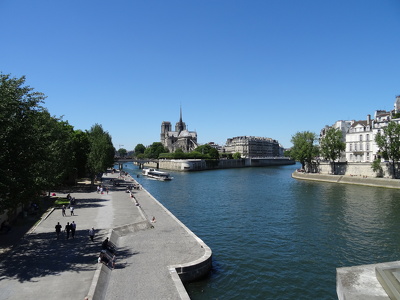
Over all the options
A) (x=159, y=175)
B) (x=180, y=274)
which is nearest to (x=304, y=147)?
(x=159, y=175)

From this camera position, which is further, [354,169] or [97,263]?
[354,169]

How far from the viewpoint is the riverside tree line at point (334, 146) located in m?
62.5

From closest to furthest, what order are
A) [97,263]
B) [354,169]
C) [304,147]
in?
[97,263] → [354,169] → [304,147]

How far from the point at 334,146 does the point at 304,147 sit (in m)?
9.23

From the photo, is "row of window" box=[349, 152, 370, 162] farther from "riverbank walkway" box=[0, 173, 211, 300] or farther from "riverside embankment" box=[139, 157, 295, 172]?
"riverbank walkway" box=[0, 173, 211, 300]

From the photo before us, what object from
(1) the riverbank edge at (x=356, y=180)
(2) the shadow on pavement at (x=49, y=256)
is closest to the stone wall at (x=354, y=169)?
(1) the riverbank edge at (x=356, y=180)

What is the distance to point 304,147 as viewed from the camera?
86562mm

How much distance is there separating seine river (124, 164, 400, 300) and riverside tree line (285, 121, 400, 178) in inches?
799

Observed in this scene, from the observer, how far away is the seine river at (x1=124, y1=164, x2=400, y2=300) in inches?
667

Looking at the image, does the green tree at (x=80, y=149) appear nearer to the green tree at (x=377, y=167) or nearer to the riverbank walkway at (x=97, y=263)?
the riverbank walkway at (x=97, y=263)

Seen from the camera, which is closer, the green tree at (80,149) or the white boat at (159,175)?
the green tree at (80,149)

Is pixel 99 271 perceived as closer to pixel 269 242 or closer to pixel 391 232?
pixel 269 242

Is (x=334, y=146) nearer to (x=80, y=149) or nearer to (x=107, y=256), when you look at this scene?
(x=80, y=149)

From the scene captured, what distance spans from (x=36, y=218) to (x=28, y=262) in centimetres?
1311
